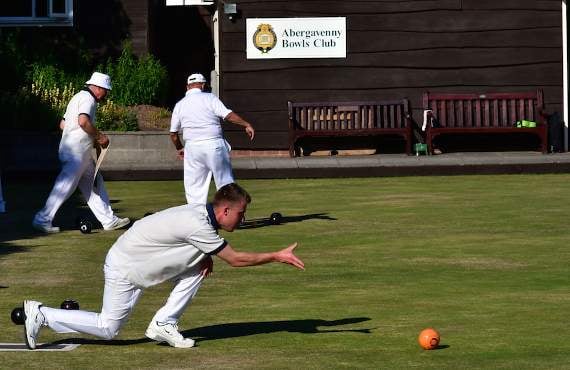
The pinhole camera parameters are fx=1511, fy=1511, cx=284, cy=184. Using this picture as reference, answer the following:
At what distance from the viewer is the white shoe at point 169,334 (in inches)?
392

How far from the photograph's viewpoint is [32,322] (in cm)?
984

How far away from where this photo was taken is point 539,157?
24500mm

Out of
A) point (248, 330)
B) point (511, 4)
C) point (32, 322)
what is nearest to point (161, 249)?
point (32, 322)

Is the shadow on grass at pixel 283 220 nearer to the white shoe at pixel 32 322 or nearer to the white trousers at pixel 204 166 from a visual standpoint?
the white trousers at pixel 204 166

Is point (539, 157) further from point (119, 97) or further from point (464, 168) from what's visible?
point (119, 97)

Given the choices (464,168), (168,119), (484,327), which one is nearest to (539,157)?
(464,168)

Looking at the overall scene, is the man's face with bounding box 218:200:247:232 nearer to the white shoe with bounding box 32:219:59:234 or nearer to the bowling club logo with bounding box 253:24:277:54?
the white shoe with bounding box 32:219:59:234

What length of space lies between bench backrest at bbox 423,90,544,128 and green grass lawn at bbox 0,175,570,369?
485cm

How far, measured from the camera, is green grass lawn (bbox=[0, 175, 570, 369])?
9.72 metres

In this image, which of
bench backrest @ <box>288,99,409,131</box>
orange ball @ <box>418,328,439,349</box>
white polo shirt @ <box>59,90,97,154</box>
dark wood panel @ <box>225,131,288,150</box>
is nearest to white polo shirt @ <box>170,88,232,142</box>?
white polo shirt @ <box>59,90,97,154</box>

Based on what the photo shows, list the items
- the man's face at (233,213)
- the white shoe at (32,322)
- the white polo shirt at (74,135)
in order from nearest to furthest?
the man's face at (233,213) → the white shoe at (32,322) → the white polo shirt at (74,135)

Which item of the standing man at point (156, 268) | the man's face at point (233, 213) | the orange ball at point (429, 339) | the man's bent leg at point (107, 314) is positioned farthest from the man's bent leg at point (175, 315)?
the orange ball at point (429, 339)

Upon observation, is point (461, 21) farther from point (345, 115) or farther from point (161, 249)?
point (161, 249)

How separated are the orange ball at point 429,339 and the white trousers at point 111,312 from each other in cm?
155
